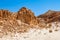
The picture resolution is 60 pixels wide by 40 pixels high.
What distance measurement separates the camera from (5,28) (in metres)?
20.5

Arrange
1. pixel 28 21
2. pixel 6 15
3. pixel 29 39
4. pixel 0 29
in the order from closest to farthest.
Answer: pixel 29 39 < pixel 0 29 < pixel 6 15 < pixel 28 21

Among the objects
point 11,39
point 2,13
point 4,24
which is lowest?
point 11,39

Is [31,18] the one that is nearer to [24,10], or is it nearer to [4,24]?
[24,10]

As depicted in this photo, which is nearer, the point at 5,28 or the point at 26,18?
the point at 5,28

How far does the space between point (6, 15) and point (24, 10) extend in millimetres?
7879

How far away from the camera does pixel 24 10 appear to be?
34062 mm

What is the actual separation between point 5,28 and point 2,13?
7119mm

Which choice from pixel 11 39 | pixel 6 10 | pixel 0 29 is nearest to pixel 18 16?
pixel 6 10

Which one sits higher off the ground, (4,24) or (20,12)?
(20,12)

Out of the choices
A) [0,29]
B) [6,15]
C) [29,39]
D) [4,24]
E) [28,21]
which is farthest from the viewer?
[28,21]

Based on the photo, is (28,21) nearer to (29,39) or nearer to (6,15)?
(6,15)

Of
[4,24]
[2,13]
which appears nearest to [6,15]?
[2,13]

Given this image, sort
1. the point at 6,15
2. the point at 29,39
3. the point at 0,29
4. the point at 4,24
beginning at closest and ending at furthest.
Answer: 1. the point at 29,39
2. the point at 0,29
3. the point at 4,24
4. the point at 6,15

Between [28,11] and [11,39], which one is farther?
[28,11]
